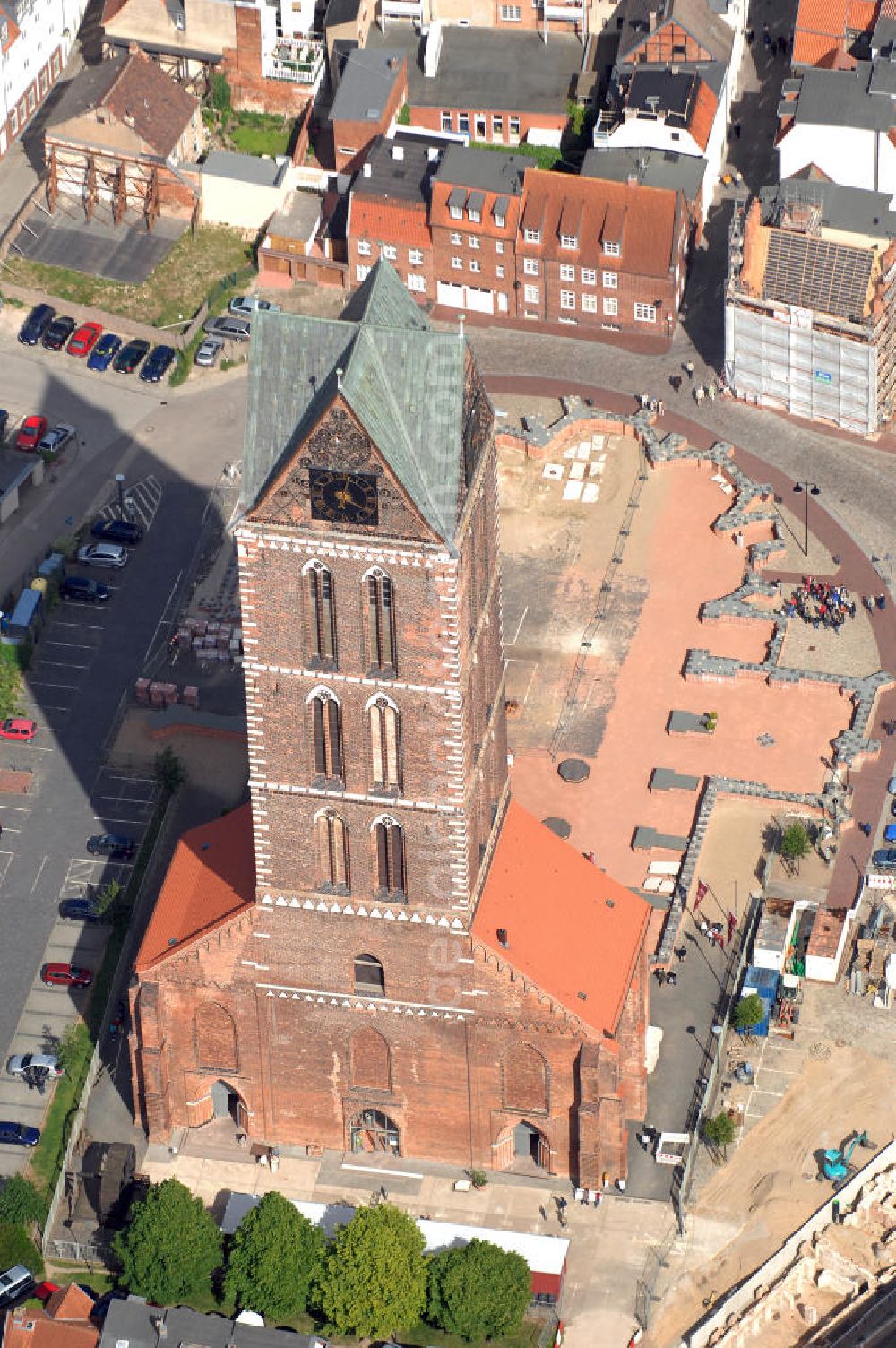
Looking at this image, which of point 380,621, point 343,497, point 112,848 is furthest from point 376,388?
point 112,848

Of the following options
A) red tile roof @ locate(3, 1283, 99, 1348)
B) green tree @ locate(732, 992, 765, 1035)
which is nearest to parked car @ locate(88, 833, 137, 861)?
red tile roof @ locate(3, 1283, 99, 1348)

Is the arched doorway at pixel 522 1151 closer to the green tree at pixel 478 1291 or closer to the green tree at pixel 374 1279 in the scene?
the green tree at pixel 478 1291

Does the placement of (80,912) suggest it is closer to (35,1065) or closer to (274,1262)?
(35,1065)

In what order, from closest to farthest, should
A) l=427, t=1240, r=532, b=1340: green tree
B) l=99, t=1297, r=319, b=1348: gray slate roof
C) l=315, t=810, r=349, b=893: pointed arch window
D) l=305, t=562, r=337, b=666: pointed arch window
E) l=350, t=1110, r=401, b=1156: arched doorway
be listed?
l=305, t=562, r=337, b=666: pointed arch window < l=315, t=810, r=349, b=893: pointed arch window < l=99, t=1297, r=319, b=1348: gray slate roof < l=427, t=1240, r=532, b=1340: green tree < l=350, t=1110, r=401, b=1156: arched doorway

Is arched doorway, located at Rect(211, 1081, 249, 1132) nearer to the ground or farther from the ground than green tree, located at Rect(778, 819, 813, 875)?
nearer to the ground

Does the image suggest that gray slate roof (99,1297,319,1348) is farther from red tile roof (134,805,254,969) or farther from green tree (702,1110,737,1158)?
green tree (702,1110,737,1158)

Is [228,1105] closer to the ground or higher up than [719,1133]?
closer to the ground
